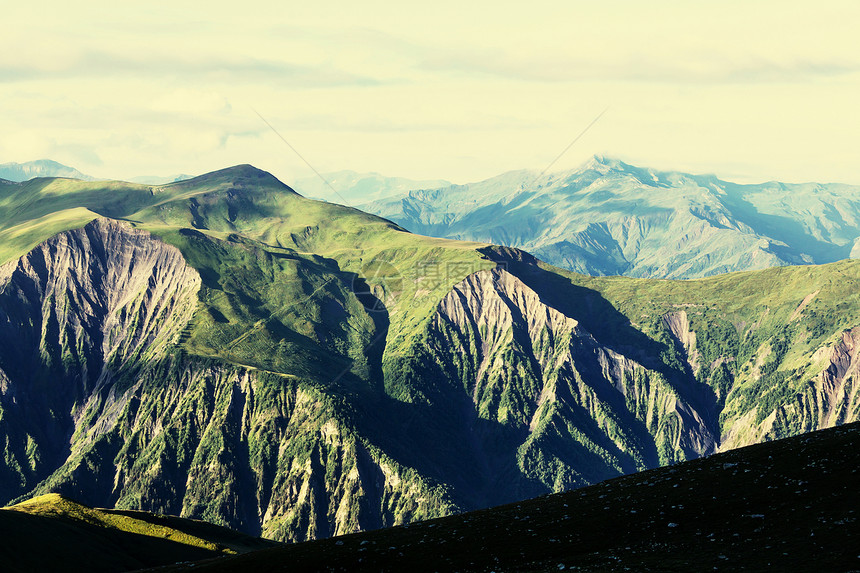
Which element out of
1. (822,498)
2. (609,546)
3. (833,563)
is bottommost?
(609,546)

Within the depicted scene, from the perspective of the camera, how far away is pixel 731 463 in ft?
334

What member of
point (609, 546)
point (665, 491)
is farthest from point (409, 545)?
point (665, 491)

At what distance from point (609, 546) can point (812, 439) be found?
36.4 metres

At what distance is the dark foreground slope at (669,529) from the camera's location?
71.7 metres

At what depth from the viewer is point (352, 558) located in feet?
313

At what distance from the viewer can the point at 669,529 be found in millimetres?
84562

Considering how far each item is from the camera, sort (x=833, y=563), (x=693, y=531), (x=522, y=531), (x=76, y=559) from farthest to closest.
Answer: (x=76, y=559) < (x=522, y=531) < (x=693, y=531) < (x=833, y=563)

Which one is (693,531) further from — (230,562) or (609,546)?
(230,562)

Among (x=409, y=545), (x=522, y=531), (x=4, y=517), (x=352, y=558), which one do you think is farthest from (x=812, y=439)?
(x=4, y=517)

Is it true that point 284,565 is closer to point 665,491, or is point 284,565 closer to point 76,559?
point 665,491

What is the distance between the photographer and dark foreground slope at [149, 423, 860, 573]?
7169cm

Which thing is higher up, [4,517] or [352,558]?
[352,558]

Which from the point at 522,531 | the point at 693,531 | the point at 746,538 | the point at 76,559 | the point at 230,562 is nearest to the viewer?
the point at 746,538

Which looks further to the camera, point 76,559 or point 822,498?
point 76,559
